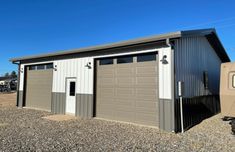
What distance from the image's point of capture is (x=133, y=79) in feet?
27.3

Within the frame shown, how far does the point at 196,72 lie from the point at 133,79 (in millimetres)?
3292

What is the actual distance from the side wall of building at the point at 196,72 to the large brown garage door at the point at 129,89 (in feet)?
3.51

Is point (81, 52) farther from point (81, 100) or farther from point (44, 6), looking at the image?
point (44, 6)

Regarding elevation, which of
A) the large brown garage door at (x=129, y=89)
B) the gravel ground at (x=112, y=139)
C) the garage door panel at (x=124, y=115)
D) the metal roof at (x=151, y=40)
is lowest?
the gravel ground at (x=112, y=139)

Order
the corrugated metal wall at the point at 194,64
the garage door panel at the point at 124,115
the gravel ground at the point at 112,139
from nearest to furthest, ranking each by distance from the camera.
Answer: the gravel ground at the point at 112,139
the corrugated metal wall at the point at 194,64
the garage door panel at the point at 124,115

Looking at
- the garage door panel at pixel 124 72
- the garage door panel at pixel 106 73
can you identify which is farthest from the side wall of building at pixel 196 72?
the garage door panel at pixel 106 73

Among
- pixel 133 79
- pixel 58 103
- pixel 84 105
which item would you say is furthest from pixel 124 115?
pixel 58 103

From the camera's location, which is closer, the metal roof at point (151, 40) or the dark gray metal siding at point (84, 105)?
the metal roof at point (151, 40)

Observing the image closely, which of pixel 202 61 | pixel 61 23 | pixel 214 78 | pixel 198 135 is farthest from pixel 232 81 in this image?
pixel 61 23

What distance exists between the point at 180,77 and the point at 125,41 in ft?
8.95

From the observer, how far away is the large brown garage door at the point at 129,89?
7715 millimetres

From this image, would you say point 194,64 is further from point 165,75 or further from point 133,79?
point 133,79

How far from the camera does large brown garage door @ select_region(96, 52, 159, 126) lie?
7.71 meters

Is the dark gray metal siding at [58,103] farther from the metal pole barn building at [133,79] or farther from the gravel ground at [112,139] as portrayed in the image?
the gravel ground at [112,139]
